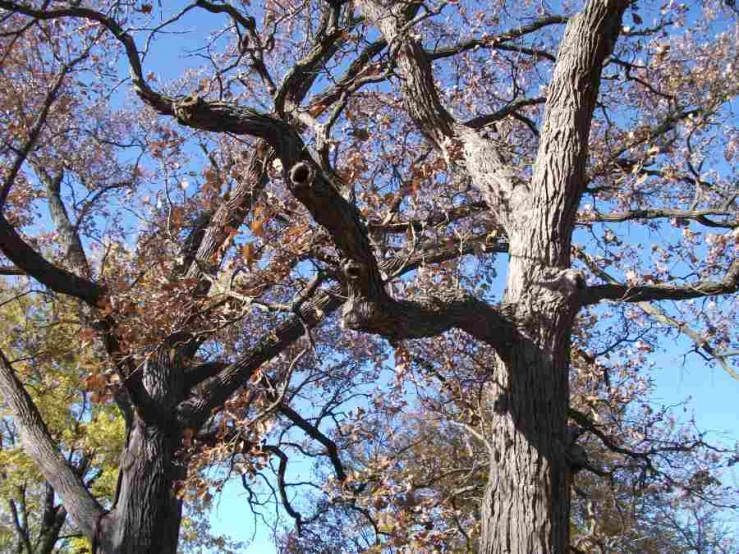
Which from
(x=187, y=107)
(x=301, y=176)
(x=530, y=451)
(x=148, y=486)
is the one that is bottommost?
(x=530, y=451)

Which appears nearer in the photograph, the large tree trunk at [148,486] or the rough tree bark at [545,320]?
the rough tree bark at [545,320]

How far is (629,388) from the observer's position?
8391 millimetres

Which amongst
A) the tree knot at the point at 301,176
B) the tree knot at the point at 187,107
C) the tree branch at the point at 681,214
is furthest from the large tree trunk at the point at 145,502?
→ the tree branch at the point at 681,214

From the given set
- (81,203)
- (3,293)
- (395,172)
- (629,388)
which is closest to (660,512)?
(629,388)

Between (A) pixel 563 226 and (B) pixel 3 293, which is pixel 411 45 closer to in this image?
(A) pixel 563 226

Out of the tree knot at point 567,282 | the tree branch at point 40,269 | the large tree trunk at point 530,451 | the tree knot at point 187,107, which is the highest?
the tree branch at point 40,269

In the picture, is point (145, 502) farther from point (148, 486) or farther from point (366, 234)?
point (366, 234)

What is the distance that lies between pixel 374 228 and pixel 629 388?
5.19 meters

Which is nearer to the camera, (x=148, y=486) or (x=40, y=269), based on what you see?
(x=40, y=269)

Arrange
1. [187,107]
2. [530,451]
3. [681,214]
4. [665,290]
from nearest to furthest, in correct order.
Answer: [187,107], [530,451], [665,290], [681,214]

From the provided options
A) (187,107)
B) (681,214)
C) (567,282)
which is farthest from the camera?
(681,214)

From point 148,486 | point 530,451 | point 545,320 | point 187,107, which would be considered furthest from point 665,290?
point 148,486

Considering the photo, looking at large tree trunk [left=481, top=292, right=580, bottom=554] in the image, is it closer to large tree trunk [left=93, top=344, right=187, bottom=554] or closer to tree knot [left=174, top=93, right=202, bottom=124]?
tree knot [left=174, top=93, right=202, bottom=124]

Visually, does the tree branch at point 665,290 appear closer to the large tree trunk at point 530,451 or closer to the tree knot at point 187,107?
the large tree trunk at point 530,451
